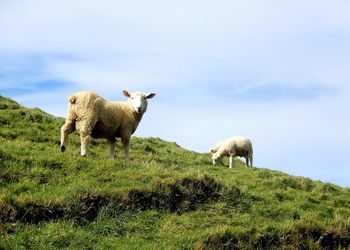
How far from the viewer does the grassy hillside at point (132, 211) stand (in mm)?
10039

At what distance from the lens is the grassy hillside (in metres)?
10.0

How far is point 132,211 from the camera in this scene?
37.1 ft

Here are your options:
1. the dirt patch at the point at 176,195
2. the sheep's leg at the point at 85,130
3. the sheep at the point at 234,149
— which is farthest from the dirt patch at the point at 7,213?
the sheep at the point at 234,149

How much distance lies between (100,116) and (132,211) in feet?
14.5

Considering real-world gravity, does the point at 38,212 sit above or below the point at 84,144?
below

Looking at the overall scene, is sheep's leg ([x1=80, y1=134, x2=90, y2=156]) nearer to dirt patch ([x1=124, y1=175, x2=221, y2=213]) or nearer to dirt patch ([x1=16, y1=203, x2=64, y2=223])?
dirt patch ([x1=124, y1=175, x2=221, y2=213])

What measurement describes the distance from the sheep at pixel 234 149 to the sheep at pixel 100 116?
38.0ft

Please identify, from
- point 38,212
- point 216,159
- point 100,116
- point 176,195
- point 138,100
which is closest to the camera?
point 38,212

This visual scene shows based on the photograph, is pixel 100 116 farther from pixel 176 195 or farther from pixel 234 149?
pixel 234 149

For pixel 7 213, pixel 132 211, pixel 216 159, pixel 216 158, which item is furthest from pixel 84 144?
pixel 216 158

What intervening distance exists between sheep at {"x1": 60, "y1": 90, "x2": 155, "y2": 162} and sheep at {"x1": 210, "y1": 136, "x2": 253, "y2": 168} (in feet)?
38.0

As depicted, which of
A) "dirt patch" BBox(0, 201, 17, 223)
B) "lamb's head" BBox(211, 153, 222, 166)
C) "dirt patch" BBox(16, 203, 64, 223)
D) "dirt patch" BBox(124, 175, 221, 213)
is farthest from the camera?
"lamb's head" BBox(211, 153, 222, 166)

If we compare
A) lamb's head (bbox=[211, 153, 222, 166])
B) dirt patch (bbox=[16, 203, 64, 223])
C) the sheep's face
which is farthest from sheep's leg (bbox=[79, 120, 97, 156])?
lamb's head (bbox=[211, 153, 222, 166])

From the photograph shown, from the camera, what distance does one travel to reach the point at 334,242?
11.8 meters
